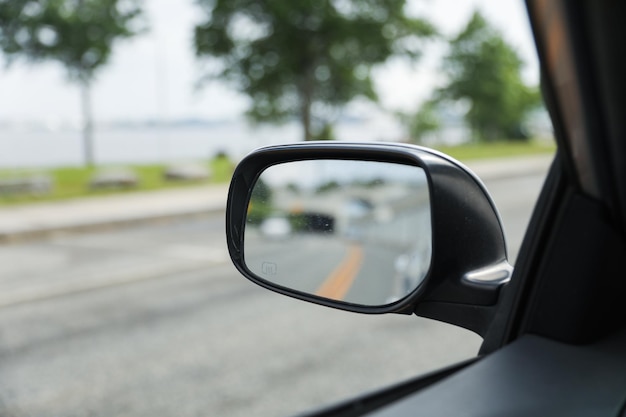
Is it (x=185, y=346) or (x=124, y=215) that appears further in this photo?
(x=124, y=215)

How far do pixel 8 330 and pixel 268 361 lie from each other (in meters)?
2.35

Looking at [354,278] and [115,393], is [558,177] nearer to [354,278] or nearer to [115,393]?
[354,278]

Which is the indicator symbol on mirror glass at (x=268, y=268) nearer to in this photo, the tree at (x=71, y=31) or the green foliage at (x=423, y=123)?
the tree at (x=71, y=31)

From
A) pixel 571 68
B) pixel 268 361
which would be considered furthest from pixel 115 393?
pixel 571 68

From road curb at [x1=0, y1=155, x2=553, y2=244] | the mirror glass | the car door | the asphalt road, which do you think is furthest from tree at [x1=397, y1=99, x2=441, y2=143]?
the car door

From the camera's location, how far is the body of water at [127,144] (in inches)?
803

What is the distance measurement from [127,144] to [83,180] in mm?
1579

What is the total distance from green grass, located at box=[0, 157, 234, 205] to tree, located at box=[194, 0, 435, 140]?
2857 millimetres

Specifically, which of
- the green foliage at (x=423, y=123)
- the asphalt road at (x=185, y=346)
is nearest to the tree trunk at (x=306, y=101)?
the green foliage at (x=423, y=123)

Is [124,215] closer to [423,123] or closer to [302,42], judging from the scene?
[302,42]

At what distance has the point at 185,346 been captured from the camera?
207 inches

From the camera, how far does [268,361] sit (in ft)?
16.0

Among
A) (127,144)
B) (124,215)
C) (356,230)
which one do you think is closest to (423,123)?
(127,144)

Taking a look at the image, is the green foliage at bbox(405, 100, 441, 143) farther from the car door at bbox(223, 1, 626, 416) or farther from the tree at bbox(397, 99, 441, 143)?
the car door at bbox(223, 1, 626, 416)
